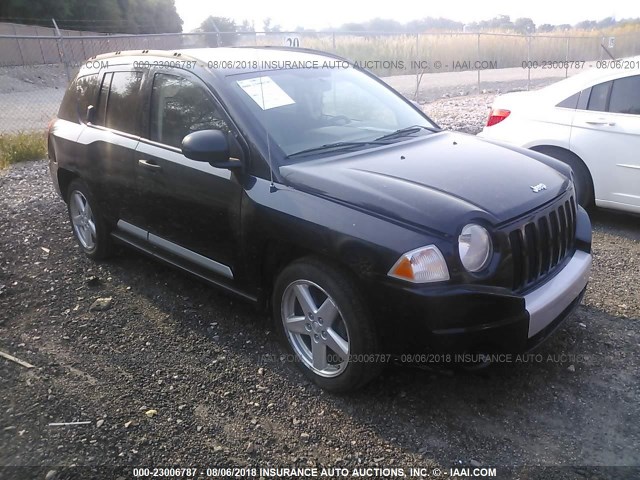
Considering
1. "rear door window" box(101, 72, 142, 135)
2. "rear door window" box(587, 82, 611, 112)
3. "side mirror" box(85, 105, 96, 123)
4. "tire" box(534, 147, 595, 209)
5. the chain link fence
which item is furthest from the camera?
the chain link fence

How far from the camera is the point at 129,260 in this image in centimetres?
505

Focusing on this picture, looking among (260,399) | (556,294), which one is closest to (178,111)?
(260,399)

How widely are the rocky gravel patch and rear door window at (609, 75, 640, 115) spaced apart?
1.81 m

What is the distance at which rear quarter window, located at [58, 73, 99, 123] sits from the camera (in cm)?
470

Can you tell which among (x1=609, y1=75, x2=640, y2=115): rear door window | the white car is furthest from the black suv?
(x1=609, y1=75, x2=640, y2=115): rear door window

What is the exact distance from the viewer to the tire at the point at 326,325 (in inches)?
110

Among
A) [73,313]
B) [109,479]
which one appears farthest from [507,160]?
[73,313]

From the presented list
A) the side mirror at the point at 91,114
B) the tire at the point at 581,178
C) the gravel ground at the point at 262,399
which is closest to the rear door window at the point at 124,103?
the side mirror at the point at 91,114

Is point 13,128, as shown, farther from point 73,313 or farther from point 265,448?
point 265,448

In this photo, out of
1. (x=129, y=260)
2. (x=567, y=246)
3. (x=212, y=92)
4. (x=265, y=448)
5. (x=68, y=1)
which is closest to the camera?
(x=265, y=448)

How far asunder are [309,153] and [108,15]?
46.8m

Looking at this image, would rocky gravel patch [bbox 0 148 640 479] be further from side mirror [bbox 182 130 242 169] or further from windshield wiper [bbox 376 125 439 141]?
windshield wiper [bbox 376 125 439 141]

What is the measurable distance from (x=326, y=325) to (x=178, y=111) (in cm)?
182

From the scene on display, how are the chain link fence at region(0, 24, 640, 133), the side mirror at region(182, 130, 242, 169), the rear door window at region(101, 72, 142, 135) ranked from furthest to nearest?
the chain link fence at region(0, 24, 640, 133)
the rear door window at region(101, 72, 142, 135)
the side mirror at region(182, 130, 242, 169)
